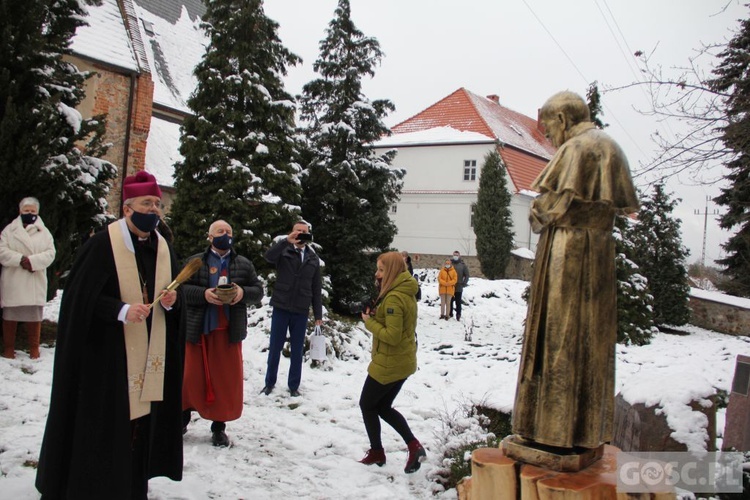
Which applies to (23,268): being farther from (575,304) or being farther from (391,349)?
(575,304)

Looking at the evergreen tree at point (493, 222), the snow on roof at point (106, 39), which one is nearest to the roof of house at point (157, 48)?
the snow on roof at point (106, 39)

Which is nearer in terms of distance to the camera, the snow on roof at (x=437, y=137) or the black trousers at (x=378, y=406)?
the black trousers at (x=378, y=406)

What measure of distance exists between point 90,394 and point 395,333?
231cm

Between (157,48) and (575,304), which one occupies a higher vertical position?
(157,48)

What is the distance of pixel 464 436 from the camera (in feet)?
16.9

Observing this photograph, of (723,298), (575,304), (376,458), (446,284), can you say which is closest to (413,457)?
(376,458)

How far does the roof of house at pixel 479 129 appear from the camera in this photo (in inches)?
1195

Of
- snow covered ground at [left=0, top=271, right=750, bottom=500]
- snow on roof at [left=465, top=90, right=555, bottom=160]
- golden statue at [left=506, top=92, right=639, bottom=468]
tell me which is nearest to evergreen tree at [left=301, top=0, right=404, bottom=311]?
snow covered ground at [left=0, top=271, right=750, bottom=500]

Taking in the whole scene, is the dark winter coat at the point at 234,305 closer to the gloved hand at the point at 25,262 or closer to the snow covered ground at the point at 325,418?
the snow covered ground at the point at 325,418

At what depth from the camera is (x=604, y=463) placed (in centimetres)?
299

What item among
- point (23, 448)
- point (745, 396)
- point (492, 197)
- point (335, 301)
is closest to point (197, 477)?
point (23, 448)

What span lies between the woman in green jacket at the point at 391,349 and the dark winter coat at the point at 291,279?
2.24 metres

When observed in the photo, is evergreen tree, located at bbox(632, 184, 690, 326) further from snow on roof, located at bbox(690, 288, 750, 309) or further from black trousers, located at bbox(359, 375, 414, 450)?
black trousers, located at bbox(359, 375, 414, 450)

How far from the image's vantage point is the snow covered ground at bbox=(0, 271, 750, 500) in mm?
4316
